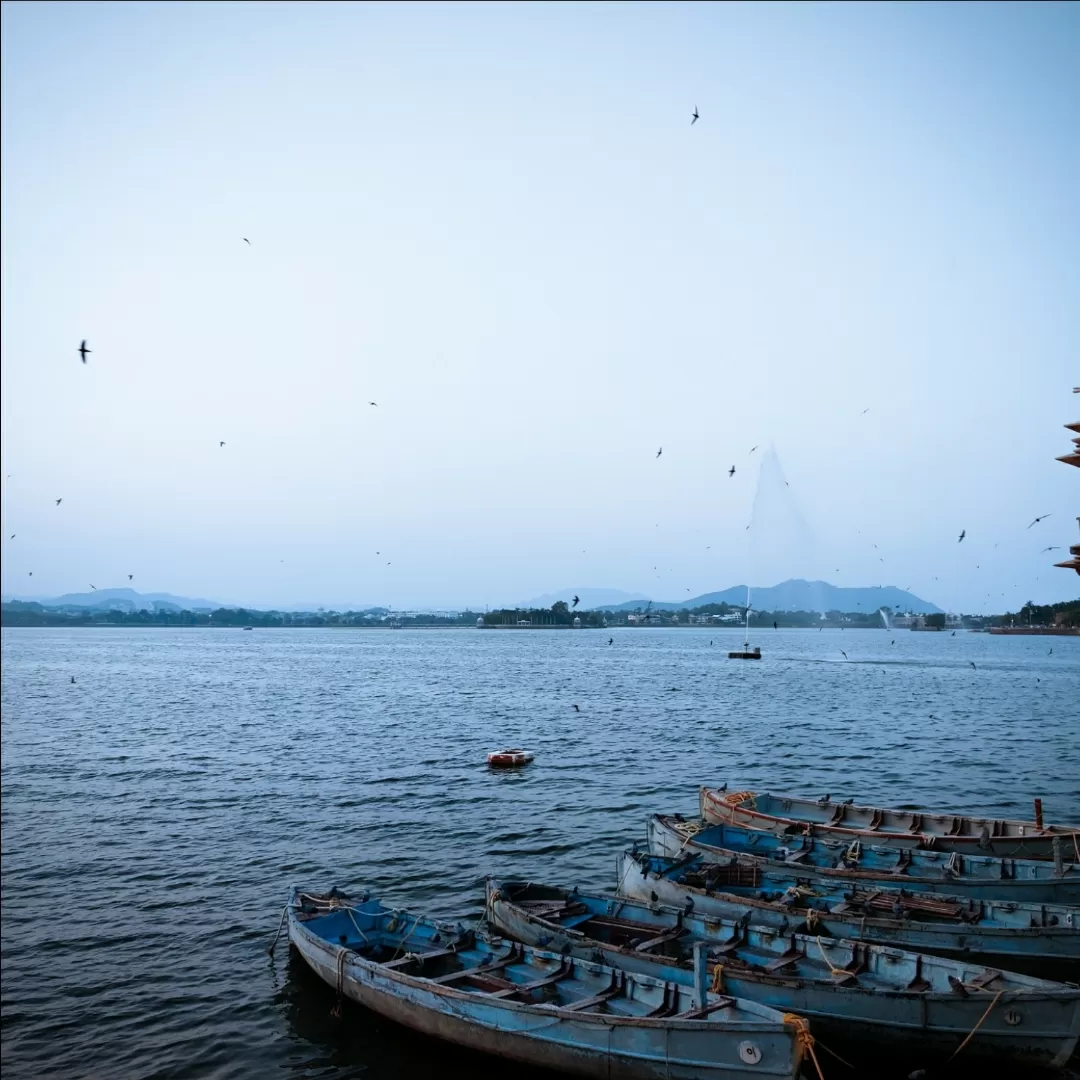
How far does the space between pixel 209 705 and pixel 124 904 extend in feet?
183

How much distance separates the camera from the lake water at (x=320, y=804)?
717 inches

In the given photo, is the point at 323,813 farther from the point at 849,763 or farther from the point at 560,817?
the point at 849,763

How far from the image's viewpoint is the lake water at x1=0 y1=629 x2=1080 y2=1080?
1820cm

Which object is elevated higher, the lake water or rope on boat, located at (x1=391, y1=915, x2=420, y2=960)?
rope on boat, located at (x1=391, y1=915, x2=420, y2=960)

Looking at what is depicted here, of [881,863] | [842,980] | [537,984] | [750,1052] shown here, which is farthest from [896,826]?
[750,1052]

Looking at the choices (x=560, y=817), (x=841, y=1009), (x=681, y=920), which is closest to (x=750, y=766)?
(x=560, y=817)

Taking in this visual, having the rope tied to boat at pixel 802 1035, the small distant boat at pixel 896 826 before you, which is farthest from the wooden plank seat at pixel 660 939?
the small distant boat at pixel 896 826

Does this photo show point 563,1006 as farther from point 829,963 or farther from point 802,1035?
point 829,963

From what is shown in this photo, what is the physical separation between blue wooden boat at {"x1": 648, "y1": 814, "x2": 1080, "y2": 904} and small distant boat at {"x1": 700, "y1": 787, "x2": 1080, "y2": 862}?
696 millimetres

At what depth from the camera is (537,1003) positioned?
50.7 ft

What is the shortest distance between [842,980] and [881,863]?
352 inches

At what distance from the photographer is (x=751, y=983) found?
51.7 ft

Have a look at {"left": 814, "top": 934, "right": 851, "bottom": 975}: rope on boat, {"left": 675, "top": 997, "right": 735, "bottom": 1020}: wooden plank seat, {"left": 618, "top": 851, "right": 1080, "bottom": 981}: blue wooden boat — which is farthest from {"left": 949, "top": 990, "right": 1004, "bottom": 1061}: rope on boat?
{"left": 675, "top": 997, "right": 735, "bottom": 1020}: wooden plank seat

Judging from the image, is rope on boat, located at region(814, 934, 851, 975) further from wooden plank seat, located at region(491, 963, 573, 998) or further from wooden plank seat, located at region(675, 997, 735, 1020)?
wooden plank seat, located at region(491, 963, 573, 998)
